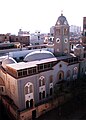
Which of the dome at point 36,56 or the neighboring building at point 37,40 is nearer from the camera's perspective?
the dome at point 36,56

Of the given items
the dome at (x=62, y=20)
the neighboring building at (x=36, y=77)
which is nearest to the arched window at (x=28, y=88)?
the neighboring building at (x=36, y=77)

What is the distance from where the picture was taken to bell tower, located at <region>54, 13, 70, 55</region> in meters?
33.5

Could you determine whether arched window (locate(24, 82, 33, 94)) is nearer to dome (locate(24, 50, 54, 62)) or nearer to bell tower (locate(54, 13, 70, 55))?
dome (locate(24, 50, 54, 62))

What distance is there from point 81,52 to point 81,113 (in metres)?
13.0

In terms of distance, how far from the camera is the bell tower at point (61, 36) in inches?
1320

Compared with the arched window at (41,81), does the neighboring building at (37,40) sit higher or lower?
higher

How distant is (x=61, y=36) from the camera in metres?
34.0

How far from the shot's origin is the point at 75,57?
32562 millimetres

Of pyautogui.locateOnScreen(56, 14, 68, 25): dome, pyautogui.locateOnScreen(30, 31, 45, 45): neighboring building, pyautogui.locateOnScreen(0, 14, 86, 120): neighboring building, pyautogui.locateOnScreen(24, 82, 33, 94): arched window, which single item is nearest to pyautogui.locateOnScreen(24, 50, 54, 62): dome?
pyautogui.locateOnScreen(0, 14, 86, 120): neighboring building

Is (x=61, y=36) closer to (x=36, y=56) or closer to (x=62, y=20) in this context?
(x=62, y=20)

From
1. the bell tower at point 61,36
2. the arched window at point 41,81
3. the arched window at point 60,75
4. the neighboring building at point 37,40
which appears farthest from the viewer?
the neighboring building at point 37,40

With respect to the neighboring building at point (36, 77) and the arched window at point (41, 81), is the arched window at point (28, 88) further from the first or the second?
the arched window at point (41, 81)

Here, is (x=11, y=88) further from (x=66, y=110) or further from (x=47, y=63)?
(x=66, y=110)

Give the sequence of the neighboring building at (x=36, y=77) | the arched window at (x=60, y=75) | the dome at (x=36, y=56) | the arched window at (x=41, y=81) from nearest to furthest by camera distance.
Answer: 1. the neighboring building at (x=36, y=77)
2. the arched window at (x=41, y=81)
3. the arched window at (x=60, y=75)
4. the dome at (x=36, y=56)
